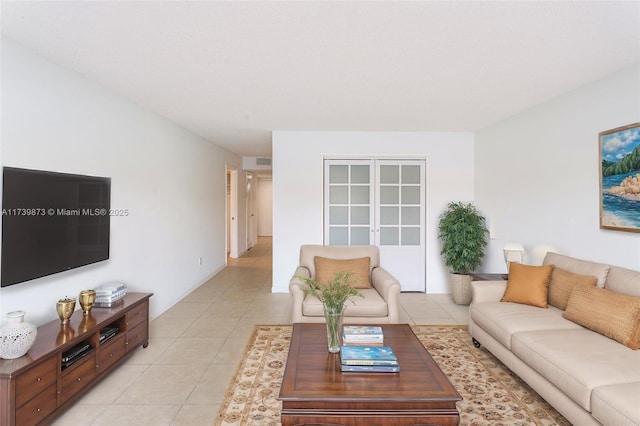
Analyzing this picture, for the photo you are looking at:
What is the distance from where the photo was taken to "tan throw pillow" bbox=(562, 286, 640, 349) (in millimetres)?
2107

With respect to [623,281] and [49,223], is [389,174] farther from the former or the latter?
[49,223]

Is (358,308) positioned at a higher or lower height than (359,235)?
lower

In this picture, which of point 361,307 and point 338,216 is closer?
point 361,307

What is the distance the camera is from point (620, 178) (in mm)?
2740

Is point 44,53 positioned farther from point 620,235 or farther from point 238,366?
point 620,235

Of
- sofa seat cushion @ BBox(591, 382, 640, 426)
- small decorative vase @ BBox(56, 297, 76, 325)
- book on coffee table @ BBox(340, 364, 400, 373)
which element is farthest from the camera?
small decorative vase @ BBox(56, 297, 76, 325)

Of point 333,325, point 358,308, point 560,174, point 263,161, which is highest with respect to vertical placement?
point 263,161

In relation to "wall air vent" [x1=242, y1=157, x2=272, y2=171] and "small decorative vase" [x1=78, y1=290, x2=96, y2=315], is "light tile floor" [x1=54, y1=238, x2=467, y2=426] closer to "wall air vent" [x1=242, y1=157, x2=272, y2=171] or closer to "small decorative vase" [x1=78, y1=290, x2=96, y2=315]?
"small decorative vase" [x1=78, y1=290, x2=96, y2=315]

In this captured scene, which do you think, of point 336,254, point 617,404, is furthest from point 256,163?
point 617,404

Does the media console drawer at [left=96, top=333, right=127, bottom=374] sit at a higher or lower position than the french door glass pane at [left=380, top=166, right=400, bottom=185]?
lower

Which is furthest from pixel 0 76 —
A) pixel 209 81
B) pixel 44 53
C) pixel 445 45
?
pixel 445 45

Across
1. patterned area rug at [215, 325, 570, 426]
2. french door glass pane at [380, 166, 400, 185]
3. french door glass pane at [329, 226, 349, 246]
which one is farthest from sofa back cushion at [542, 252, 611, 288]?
french door glass pane at [329, 226, 349, 246]

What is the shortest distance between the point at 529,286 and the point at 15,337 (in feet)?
12.1

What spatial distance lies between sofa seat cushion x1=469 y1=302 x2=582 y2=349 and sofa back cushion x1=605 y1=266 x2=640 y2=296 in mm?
393
